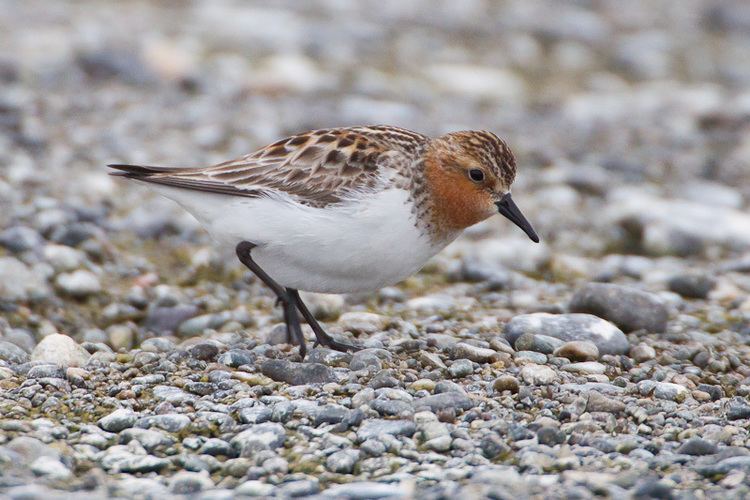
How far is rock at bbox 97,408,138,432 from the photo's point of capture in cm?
556

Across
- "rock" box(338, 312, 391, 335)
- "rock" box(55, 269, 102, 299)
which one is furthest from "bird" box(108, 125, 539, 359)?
"rock" box(55, 269, 102, 299)

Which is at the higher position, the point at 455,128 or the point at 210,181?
the point at 455,128

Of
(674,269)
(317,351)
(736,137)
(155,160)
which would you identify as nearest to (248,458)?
(317,351)

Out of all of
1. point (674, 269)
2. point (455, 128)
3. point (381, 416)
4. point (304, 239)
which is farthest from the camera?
point (455, 128)

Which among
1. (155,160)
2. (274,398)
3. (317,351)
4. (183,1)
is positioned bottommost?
(274,398)

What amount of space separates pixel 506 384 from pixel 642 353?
124 centimetres

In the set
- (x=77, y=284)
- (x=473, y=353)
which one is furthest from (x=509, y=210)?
(x=77, y=284)

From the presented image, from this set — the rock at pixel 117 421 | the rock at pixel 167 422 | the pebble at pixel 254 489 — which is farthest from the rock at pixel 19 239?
the pebble at pixel 254 489

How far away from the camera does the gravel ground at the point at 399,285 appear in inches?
208

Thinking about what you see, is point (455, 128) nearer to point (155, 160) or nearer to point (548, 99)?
point (548, 99)

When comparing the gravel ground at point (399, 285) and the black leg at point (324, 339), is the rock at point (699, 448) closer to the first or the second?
the gravel ground at point (399, 285)

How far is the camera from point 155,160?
11211 mm

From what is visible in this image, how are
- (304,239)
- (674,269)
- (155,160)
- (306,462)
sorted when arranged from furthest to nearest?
(155,160) → (674,269) → (304,239) → (306,462)

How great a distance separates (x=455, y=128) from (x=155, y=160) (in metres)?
3.56
